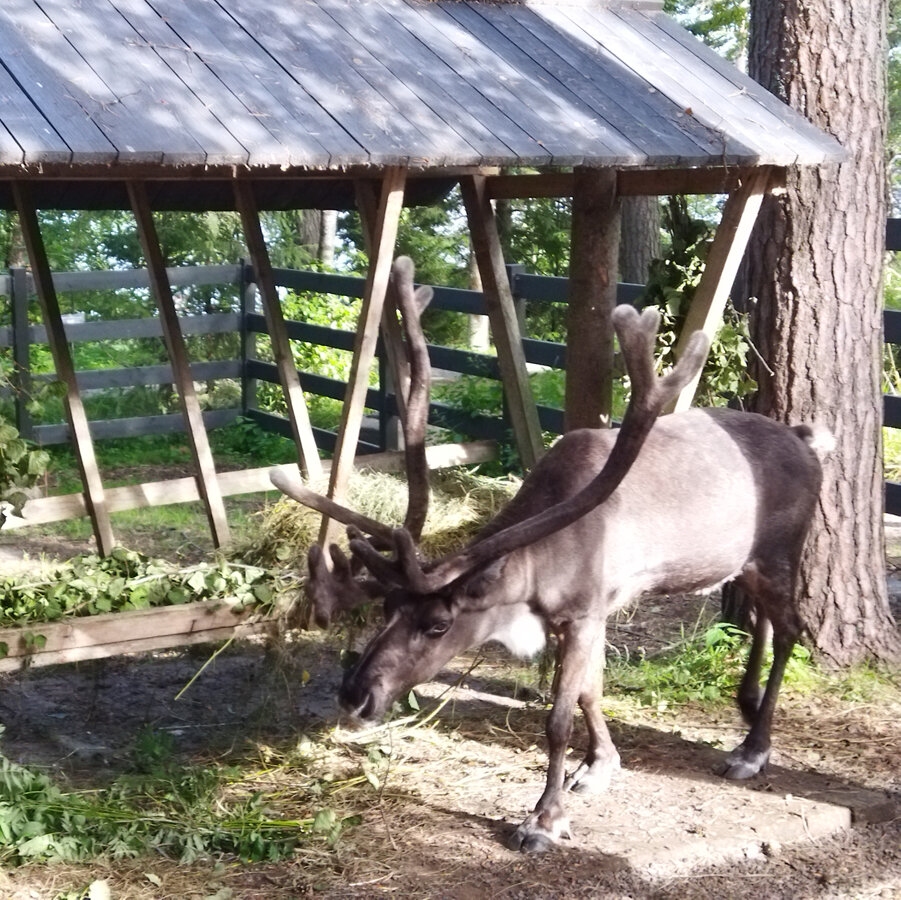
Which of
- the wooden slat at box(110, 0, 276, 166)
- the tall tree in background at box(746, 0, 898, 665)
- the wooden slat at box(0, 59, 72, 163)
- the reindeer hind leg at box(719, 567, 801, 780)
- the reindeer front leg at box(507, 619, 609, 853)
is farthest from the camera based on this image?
the tall tree in background at box(746, 0, 898, 665)

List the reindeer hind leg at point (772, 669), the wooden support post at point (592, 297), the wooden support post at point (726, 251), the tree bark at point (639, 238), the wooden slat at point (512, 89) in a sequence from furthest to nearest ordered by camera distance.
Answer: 1. the tree bark at point (639, 238)
2. the wooden support post at point (592, 297)
3. the wooden support post at point (726, 251)
4. the reindeer hind leg at point (772, 669)
5. the wooden slat at point (512, 89)

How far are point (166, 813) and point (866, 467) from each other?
3.81 meters

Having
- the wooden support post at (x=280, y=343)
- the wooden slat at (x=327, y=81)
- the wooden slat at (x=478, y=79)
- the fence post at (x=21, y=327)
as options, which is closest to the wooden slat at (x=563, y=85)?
the wooden slat at (x=478, y=79)

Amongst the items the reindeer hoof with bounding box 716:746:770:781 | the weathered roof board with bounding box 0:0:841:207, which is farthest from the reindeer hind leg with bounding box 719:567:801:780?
the weathered roof board with bounding box 0:0:841:207

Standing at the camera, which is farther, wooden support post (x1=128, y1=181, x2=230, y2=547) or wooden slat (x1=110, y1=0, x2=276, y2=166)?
wooden support post (x1=128, y1=181, x2=230, y2=547)

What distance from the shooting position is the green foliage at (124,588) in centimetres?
547

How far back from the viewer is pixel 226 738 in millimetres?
5973

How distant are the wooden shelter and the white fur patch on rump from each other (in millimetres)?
1066

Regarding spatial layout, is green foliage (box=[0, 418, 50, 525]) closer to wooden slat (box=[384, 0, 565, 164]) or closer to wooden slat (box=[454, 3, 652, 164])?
wooden slat (box=[384, 0, 565, 164])

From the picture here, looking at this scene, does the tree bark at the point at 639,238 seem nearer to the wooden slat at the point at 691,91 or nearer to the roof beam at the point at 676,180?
the wooden slat at the point at 691,91

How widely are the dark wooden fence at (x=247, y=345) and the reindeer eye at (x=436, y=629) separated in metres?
5.06

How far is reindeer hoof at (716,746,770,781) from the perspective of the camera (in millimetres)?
5367

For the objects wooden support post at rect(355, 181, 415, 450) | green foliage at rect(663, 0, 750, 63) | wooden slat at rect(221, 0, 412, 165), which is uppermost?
green foliage at rect(663, 0, 750, 63)

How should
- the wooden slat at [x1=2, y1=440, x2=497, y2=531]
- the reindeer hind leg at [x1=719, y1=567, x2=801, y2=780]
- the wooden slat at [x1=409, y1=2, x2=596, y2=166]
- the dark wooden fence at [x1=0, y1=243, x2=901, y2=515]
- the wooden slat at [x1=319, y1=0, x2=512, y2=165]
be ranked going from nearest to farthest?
the wooden slat at [x1=319, y1=0, x2=512, y2=165]
the wooden slat at [x1=409, y1=2, x2=596, y2=166]
the reindeer hind leg at [x1=719, y1=567, x2=801, y2=780]
the wooden slat at [x1=2, y1=440, x2=497, y2=531]
the dark wooden fence at [x1=0, y1=243, x2=901, y2=515]
